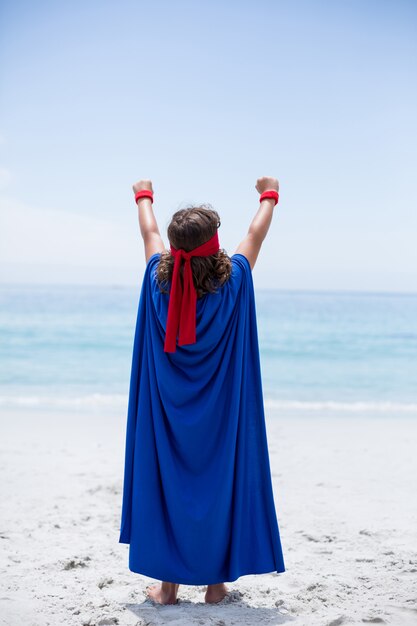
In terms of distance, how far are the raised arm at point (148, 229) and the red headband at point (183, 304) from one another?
327 millimetres

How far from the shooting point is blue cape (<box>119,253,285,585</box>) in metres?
2.89

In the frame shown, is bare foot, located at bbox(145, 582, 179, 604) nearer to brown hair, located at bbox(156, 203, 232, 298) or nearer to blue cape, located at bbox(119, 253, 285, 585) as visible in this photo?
blue cape, located at bbox(119, 253, 285, 585)

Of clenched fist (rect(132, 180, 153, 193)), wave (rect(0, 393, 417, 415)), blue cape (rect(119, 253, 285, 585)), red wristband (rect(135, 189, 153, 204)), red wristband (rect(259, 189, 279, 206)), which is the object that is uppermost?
clenched fist (rect(132, 180, 153, 193))

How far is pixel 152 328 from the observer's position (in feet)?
9.76

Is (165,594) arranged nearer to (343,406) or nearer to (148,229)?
(148,229)

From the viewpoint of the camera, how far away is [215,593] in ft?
10.2

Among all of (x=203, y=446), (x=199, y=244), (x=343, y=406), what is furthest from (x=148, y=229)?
(x=343, y=406)

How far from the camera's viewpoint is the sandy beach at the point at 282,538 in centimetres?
296

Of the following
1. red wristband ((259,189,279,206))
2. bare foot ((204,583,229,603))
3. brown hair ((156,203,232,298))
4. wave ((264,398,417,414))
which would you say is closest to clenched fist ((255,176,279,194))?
red wristband ((259,189,279,206))

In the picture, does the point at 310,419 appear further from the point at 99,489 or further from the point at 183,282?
the point at 183,282

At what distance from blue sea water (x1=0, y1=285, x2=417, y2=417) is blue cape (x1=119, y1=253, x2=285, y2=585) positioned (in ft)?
24.2

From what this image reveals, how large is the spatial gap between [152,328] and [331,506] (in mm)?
2600

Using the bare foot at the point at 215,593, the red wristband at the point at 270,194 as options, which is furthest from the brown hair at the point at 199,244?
the bare foot at the point at 215,593

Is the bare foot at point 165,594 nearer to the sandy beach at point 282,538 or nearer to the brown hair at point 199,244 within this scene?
the sandy beach at point 282,538
